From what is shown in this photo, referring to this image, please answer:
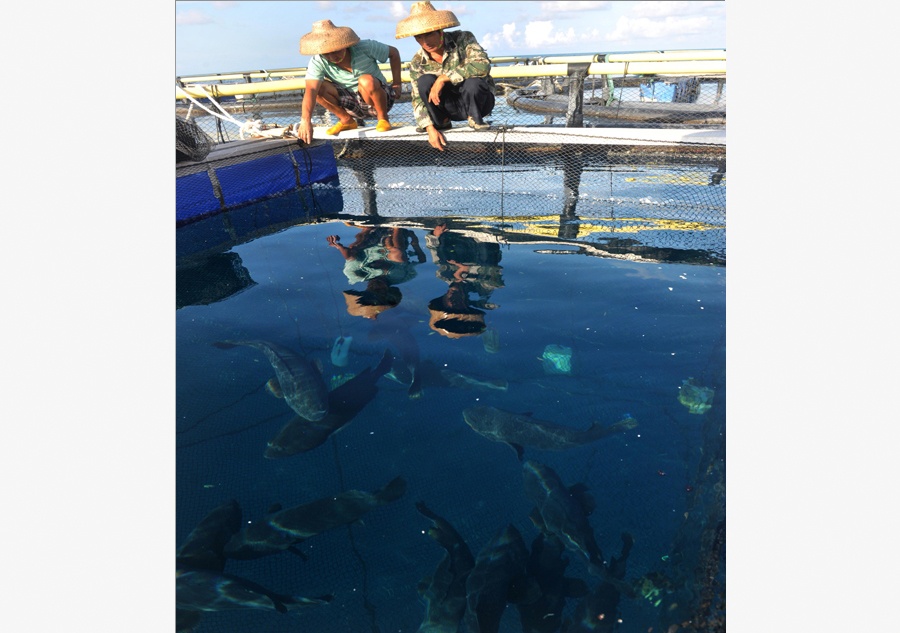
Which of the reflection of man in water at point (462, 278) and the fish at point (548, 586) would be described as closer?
the fish at point (548, 586)

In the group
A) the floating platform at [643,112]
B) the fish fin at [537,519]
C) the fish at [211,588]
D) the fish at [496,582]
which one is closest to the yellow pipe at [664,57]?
the floating platform at [643,112]

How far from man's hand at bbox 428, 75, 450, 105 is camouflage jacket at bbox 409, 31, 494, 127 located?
6 cm

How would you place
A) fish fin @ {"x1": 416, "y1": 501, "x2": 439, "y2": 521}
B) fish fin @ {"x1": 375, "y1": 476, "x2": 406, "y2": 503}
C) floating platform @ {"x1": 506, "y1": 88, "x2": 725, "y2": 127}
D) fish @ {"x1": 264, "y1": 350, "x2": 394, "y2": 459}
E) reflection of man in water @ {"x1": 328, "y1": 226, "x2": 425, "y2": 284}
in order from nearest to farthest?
fish fin @ {"x1": 416, "y1": 501, "x2": 439, "y2": 521} → fish fin @ {"x1": 375, "y1": 476, "x2": 406, "y2": 503} → fish @ {"x1": 264, "y1": 350, "x2": 394, "y2": 459} → reflection of man in water @ {"x1": 328, "y1": 226, "x2": 425, "y2": 284} → floating platform @ {"x1": 506, "y1": 88, "x2": 725, "y2": 127}

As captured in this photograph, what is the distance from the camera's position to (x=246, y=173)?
7.88 m

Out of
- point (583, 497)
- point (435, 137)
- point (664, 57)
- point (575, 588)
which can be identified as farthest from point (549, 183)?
point (575, 588)

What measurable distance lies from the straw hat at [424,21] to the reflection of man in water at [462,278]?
82.4 inches

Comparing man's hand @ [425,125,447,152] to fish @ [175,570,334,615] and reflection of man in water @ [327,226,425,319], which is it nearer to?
reflection of man in water @ [327,226,425,319]

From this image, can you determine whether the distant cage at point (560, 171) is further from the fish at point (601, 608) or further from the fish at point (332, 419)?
the fish at point (601, 608)

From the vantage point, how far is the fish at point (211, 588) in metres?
2.54

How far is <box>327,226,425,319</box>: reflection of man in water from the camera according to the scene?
16.6 feet

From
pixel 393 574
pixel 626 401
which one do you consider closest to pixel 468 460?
pixel 393 574

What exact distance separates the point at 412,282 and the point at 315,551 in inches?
117

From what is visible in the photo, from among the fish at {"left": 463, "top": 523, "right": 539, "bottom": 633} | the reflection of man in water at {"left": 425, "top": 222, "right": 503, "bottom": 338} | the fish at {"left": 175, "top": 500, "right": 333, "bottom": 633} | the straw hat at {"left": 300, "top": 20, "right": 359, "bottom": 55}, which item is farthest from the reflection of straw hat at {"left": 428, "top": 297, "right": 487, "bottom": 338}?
the straw hat at {"left": 300, "top": 20, "right": 359, "bottom": 55}

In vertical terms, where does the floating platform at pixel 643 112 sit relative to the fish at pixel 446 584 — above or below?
above
